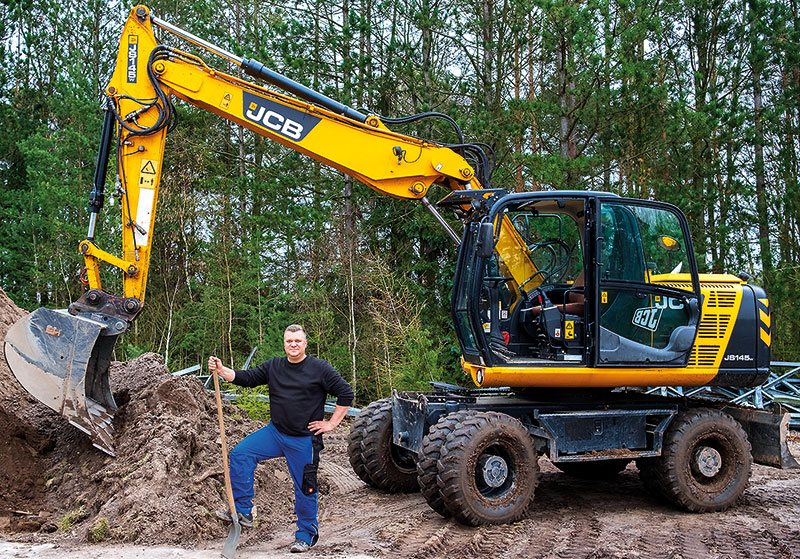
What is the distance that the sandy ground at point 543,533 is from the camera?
16.7 ft

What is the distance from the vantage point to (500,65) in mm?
15656

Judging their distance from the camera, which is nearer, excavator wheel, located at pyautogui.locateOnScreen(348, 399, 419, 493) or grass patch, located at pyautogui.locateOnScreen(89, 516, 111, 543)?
grass patch, located at pyautogui.locateOnScreen(89, 516, 111, 543)

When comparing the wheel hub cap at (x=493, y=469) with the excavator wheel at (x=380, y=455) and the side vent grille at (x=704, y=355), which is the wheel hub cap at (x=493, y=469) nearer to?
the excavator wheel at (x=380, y=455)

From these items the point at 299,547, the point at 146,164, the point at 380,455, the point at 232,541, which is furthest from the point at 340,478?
the point at 146,164

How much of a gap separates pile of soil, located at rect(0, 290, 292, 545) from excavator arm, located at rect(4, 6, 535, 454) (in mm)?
331

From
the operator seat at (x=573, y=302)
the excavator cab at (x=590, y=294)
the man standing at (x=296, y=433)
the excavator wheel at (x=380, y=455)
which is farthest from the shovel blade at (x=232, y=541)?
the operator seat at (x=573, y=302)

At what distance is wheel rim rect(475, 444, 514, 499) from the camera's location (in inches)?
230

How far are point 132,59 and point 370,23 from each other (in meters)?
10.0

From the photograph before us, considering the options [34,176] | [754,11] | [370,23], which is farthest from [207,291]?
[754,11]

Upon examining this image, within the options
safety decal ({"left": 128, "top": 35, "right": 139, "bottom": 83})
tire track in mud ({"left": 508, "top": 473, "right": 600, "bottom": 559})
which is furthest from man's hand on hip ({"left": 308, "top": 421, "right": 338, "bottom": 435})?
safety decal ({"left": 128, "top": 35, "right": 139, "bottom": 83})

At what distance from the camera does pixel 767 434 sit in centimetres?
696

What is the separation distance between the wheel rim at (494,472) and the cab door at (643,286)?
1078 millimetres

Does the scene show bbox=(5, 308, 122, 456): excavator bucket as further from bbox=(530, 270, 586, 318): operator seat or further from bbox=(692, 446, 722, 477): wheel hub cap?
bbox=(692, 446, 722, 477): wheel hub cap

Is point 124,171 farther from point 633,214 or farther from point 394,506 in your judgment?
point 633,214
